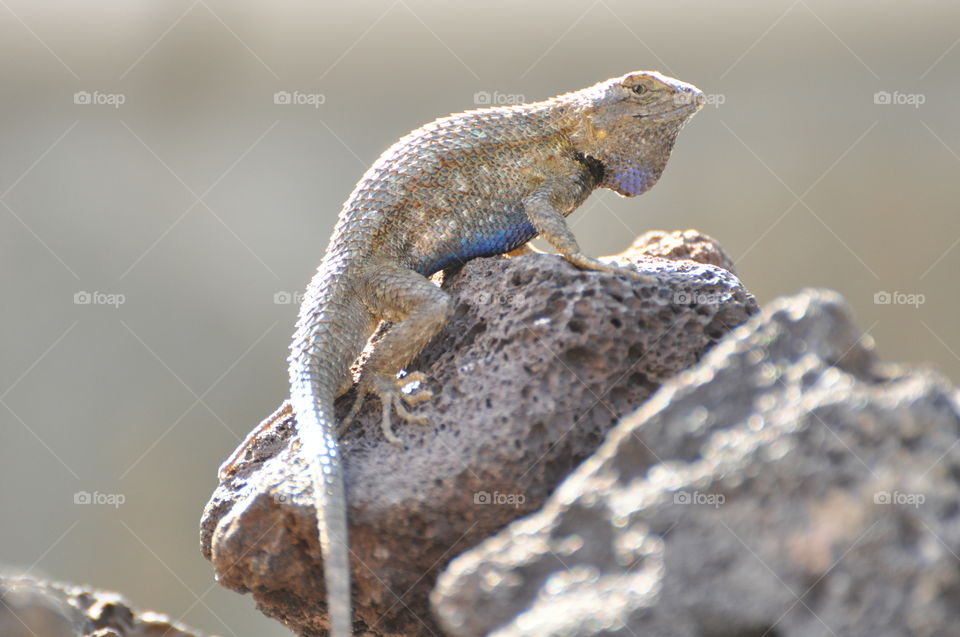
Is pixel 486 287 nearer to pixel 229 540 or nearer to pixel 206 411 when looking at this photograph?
pixel 229 540

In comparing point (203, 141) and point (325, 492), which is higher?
point (203, 141)


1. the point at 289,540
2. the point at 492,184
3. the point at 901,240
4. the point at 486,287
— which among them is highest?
the point at 492,184

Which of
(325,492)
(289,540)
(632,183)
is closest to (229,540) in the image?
(289,540)

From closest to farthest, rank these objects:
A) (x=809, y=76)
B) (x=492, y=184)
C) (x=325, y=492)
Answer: (x=325, y=492), (x=492, y=184), (x=809, y=76)

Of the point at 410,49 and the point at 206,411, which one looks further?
the point at 206,411

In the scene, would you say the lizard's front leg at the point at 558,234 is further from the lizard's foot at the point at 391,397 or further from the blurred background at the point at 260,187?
the blurred background at the point at 260,187

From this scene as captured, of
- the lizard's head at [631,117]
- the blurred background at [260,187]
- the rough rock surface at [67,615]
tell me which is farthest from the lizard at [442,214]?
the blurred background at [260,187]

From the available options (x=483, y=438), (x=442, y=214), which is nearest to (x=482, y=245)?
(x=442, y=214)
